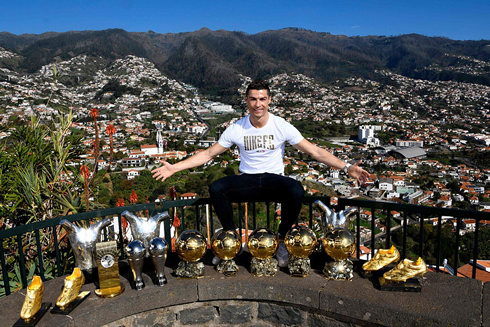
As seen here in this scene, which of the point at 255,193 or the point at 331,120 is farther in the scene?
the point at 331,120

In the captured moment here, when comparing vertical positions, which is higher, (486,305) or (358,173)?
(358,173)

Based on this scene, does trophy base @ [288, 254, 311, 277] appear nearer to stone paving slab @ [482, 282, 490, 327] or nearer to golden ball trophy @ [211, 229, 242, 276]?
golden ball trophy @ [211, 229, 242, 276]

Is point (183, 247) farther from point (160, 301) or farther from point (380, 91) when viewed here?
point (380, 91)

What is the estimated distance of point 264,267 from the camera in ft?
6.52

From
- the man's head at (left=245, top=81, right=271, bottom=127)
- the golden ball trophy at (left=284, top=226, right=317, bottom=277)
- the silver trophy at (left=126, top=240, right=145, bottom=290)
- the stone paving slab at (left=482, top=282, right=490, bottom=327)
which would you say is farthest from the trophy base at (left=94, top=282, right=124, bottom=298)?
the stone paving slab at (left=482, top=282, right=490, bottom=327)

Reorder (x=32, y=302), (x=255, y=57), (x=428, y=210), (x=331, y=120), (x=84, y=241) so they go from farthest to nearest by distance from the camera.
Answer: (x=255, y=57)
(x=331, y=120)
(x=428, y=210)
(x=84, y=241)
(x=32, y=302)

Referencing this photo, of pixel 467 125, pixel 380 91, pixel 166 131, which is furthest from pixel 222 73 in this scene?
pixel 467 125

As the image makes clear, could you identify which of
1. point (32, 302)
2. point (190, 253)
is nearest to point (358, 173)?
point (190, 253)

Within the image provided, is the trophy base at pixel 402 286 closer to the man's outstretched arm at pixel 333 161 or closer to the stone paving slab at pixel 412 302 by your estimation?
the stone paving slab at pixel 412 302

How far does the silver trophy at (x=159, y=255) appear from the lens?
186cm

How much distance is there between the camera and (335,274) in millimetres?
1902

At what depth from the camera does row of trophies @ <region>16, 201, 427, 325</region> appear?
178 centimetres

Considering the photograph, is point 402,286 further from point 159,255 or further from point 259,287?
point 159,255

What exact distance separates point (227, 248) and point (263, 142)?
75 centimetres
